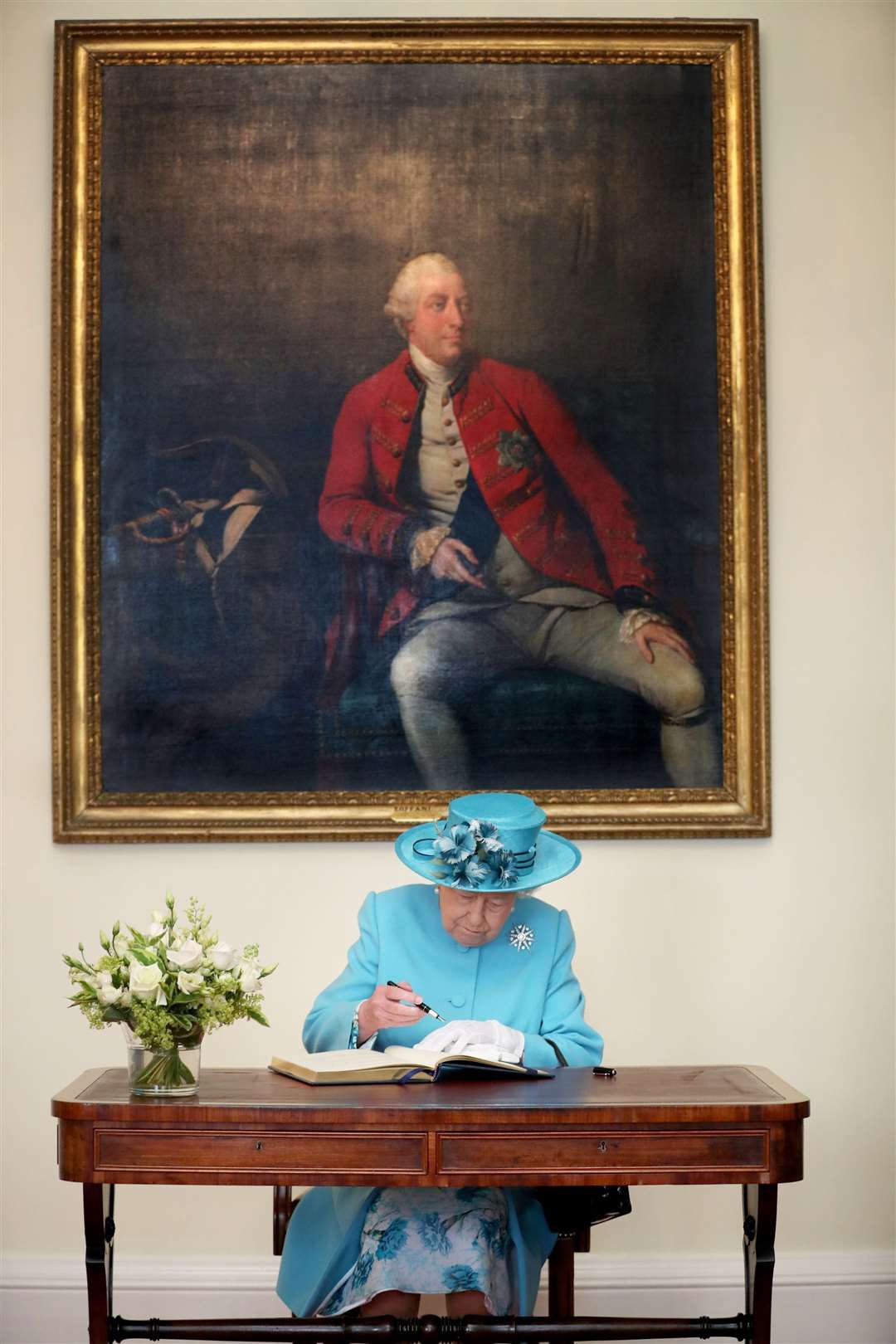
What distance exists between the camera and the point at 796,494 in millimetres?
4566

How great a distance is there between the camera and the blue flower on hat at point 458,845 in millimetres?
3371

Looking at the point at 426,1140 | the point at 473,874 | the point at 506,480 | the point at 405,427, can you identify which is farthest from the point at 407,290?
the point at 426,1140

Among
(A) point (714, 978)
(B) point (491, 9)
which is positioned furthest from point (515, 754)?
(B) point (491, 9)

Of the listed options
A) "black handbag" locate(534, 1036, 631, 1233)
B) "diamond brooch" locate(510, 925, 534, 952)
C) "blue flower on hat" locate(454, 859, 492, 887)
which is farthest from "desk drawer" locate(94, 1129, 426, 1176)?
"diamond brooch" locate(510, 925, 534, 952)

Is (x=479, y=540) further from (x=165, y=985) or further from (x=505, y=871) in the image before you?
(x=165, y=985)

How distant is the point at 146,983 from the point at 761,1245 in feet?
4.67

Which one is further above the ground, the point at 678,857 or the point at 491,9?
the point at 491,9

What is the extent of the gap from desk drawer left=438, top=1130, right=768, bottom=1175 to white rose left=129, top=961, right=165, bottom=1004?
0.67 metres

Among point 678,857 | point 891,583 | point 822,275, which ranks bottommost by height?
point 678,857

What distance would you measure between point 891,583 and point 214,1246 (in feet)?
9.77

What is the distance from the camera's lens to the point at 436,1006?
354 cm

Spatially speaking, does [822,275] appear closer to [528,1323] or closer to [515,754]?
[515,754]

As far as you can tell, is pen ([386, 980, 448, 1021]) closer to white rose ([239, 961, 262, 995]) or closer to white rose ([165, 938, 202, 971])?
white rose ([239, 961, 262, 995])

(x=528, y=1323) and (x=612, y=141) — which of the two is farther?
(x=612, y=141)
